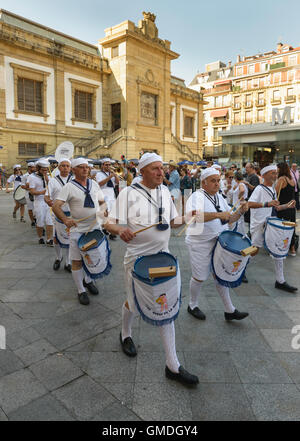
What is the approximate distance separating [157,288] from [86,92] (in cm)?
2873

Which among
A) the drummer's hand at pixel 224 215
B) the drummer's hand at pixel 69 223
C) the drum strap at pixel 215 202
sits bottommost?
the drummer's hand at pixel 69 223

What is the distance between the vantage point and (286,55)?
165ft

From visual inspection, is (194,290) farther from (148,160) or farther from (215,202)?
(148,160)

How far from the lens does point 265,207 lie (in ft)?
16.3

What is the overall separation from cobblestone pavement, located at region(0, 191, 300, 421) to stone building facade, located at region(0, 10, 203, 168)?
2187 cm

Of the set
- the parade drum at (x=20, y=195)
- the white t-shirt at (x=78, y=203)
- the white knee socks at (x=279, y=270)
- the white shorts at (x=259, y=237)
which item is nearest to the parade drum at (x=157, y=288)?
the white t-shirt at (x=78, y=203)

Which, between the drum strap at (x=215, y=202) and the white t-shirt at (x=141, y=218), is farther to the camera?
the drum strap at (x=215, y=202)

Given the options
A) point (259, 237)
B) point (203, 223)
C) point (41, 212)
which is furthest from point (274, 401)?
point (41, 212)

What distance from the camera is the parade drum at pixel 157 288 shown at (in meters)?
2.37

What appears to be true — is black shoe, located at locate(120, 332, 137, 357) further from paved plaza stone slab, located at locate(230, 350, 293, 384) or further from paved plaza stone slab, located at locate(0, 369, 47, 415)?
paved plaza stone slab, located at locate(230, 350, 293, 384)

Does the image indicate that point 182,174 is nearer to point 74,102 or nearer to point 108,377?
point 108,377

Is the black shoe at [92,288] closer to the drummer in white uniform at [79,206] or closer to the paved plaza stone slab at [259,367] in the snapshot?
the drummer in white uniform at [79,206]

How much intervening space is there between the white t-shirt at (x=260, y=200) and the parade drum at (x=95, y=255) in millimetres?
2579
